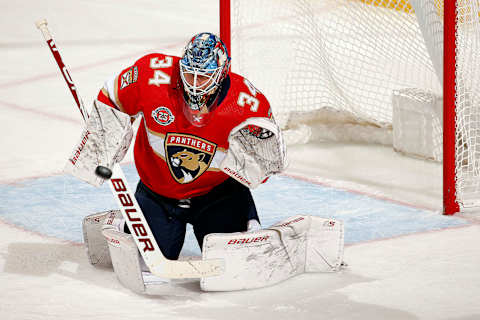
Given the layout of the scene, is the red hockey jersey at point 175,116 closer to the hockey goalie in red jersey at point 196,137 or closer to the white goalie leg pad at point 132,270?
the hockey goalie in red jersey at point 196,137

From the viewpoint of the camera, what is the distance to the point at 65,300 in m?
3.37

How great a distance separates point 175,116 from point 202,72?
0.22 metres

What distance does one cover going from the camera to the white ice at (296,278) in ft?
10.8

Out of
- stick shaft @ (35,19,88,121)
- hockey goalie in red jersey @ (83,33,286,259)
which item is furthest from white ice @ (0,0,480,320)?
stick shaft @ (35,19,88,121)

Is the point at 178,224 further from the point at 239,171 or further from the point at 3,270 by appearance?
the point at 3,270

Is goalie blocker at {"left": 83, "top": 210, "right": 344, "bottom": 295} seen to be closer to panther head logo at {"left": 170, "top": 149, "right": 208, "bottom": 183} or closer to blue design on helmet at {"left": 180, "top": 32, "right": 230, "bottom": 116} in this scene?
panther head logo at {"left": 170, "top": 149, "right": 208, "bottom": 183}

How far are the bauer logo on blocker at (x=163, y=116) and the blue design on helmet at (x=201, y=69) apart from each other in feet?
0.32

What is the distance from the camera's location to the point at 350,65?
578 centimetres

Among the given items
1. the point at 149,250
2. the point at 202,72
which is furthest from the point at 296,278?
the point at 202,72

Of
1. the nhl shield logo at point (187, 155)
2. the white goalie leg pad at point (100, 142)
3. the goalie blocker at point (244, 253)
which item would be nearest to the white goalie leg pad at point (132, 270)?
the goalie blocker at point (244, 253)

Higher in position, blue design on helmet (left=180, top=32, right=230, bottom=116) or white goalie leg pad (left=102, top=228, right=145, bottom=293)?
blue design on helmet (left=180, top=32, right=230, bottom=116)

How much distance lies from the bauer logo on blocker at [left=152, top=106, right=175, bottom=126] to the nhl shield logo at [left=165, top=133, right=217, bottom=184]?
5 centimetres

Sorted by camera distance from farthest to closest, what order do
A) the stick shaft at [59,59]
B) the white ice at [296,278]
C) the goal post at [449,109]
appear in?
the goal post at [449,109] → the stick shaft at [59,59] → the white ice at [296,278]

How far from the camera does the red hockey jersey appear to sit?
350cm
